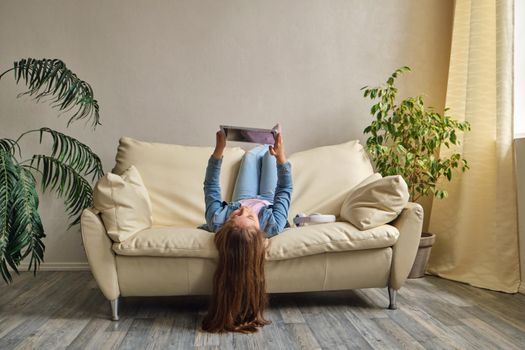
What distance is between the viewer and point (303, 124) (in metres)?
3.54

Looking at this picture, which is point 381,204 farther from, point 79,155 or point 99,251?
point 79,155

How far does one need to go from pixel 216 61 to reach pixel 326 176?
3.85 feet

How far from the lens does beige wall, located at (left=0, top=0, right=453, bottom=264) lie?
11.0 ft

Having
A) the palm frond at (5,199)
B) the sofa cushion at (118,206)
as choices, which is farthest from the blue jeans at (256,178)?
the palm frond at (5,199)

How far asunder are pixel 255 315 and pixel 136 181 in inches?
37.4

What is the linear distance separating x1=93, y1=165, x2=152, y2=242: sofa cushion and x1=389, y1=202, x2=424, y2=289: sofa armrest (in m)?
1.30

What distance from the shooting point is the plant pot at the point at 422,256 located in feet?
10.3

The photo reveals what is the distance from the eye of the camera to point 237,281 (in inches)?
85.1

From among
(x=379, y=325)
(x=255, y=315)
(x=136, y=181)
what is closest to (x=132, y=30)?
(x=136, y=181)

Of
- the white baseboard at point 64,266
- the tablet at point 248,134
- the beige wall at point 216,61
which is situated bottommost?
the white baseboard at point 64,266

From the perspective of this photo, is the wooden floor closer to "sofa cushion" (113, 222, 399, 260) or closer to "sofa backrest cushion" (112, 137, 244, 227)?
"sofa cushion" (113, 222, 399, 260)

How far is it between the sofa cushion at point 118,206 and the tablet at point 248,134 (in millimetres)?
567

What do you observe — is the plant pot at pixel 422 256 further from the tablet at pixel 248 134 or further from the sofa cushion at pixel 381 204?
the tablet at pixel 248 134

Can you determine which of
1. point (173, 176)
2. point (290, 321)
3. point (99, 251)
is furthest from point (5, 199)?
point (290, 321)
